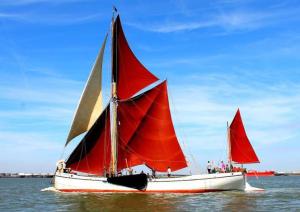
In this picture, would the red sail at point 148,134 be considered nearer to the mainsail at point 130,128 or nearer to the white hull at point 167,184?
the mainsail at point 130,128

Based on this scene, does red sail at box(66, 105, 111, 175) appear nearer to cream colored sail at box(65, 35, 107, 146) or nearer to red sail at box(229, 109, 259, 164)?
cream colored sail at box(65, 35, 107, 146)

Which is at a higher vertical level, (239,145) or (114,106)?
(114,106)

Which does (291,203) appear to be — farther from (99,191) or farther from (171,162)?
(99,191)

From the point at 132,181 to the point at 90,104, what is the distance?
30.0 ft

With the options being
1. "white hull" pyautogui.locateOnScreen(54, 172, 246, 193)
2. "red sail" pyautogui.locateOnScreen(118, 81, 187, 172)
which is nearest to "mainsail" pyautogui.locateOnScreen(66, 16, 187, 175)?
"red sail" pyautogui.locateOnScreen(118, 81, 187, 172)

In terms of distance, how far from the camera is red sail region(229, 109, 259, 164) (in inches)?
2094

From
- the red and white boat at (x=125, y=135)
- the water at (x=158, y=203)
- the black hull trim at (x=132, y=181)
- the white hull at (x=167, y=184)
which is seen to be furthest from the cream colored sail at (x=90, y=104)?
the water at (x=158, y=203)

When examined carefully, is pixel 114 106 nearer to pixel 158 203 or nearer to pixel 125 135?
pixel 125 135

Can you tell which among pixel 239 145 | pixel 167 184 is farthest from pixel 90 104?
pixel 239 145

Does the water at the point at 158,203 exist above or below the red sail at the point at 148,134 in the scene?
below

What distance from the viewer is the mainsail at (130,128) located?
50375mm

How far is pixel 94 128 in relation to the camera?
5009 centimetres

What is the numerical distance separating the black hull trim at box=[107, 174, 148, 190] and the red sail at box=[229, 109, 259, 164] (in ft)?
35.9

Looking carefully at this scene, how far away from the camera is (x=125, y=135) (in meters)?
50.8
